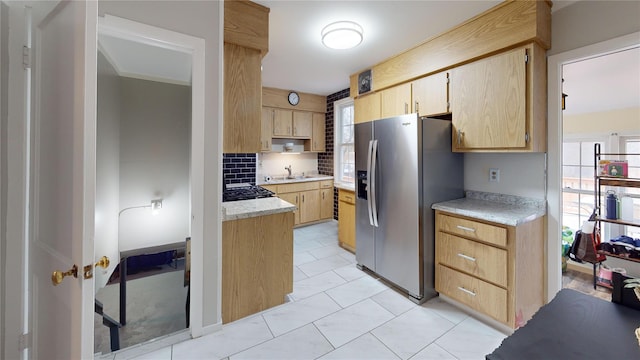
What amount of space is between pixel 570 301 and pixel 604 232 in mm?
3475

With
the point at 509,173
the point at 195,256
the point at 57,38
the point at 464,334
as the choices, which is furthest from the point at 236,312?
the point at 509,173

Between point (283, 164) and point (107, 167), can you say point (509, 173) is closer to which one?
point (283, 164)

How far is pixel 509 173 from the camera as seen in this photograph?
238 centimetres

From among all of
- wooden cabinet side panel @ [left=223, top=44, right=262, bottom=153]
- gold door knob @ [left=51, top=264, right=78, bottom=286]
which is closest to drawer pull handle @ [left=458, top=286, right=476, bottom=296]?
wooden cabinet side panel @ [left=223, top=44, right=262, bottom=153]

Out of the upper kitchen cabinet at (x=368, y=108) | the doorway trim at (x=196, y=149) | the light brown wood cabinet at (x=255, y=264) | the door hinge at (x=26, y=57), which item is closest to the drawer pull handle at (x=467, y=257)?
the light brown wood cabinet at (x=255, y=264)

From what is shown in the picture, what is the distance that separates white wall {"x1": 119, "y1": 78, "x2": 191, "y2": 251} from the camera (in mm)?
3318

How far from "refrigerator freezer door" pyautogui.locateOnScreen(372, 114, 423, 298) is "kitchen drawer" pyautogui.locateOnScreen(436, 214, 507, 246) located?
0.75 feet

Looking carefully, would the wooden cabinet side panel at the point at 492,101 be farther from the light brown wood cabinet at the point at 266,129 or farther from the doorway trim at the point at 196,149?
the light brown wood cabinet at the point at 266,129

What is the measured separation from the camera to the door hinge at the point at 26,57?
4.25 ft

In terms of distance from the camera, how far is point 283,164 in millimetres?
5121

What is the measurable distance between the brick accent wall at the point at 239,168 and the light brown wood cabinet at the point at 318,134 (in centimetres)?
121

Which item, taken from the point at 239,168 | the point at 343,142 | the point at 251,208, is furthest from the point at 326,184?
the point at 251,208

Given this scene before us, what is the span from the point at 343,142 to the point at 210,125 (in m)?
3.32

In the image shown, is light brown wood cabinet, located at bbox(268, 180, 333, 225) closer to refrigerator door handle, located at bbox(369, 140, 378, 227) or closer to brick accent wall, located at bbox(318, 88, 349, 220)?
brick accent wall, located at bbox(318, 88, 349, 220)
